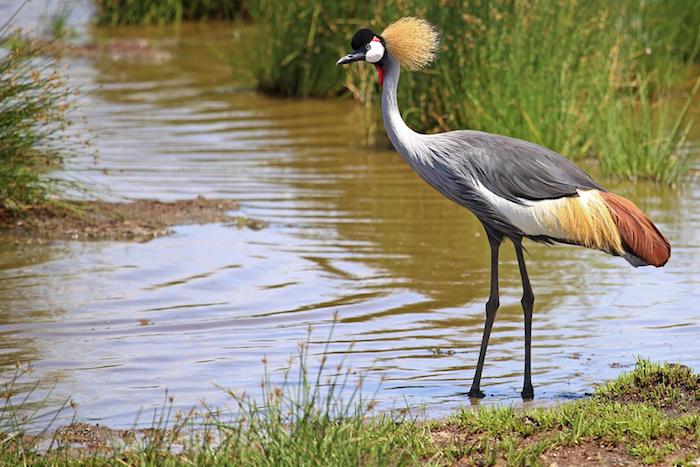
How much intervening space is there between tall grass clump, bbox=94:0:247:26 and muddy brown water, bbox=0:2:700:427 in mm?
8710

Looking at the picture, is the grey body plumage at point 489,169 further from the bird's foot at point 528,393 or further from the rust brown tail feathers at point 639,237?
the bird's foot at point 528,393

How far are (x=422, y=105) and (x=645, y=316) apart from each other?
4.66 metres

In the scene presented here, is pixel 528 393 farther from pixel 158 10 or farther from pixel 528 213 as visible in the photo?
pixel 158 10

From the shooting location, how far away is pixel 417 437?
4512 millimetres

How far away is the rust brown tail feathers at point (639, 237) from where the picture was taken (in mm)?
5539

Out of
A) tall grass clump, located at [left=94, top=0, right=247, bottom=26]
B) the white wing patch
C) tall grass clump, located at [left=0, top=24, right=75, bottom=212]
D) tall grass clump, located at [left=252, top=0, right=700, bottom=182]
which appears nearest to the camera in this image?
the white wing patch

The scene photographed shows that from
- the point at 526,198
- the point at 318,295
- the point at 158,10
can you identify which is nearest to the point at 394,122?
the point at 526,198

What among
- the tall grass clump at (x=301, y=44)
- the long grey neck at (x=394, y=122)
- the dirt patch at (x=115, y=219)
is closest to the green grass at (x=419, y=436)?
the long grey neck at (x=394, y=122)

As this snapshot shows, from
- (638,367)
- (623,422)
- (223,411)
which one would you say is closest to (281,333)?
(223,411)

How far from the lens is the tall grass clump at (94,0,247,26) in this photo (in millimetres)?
19703

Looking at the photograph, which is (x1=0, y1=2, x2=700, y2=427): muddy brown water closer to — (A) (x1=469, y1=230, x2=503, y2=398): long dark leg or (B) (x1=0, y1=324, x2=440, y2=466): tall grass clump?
(A) (x1=469, y1=230, x2=503, y2=398): long dark leg

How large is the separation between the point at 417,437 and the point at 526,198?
155 centimetres

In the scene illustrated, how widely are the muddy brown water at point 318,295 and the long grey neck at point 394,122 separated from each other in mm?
1043

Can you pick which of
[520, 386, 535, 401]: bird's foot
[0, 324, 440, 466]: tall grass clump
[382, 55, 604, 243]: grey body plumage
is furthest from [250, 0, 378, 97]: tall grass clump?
[0, 324, 440, 466]: tall grass clump
